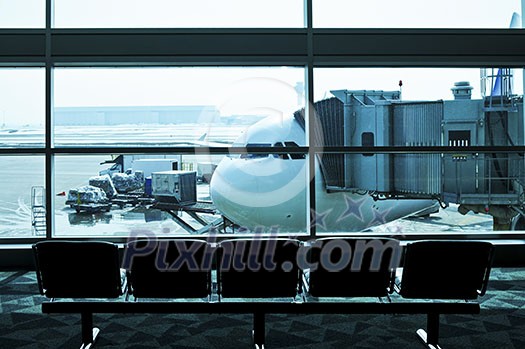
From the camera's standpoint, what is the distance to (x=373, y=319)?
160 inches

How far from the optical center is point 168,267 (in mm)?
3174

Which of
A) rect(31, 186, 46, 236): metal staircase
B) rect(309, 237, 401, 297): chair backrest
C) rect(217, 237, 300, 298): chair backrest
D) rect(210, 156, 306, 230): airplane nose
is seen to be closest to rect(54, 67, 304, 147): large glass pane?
rect(31, 186, 46, 236): metal staircase

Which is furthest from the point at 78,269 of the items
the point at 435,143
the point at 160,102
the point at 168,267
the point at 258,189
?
the point at 258,189

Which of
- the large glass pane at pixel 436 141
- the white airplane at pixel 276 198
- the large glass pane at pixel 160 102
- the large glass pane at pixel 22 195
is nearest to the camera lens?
the large glass pane at pixel 22 195

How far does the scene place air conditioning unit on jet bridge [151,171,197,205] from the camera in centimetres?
725

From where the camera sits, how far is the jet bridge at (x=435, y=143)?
8.25m

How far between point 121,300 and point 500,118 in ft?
23.0

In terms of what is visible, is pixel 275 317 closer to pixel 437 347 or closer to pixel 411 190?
pixel 437 347

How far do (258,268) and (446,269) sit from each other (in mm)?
1072

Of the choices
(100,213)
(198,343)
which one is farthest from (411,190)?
(198,343)
